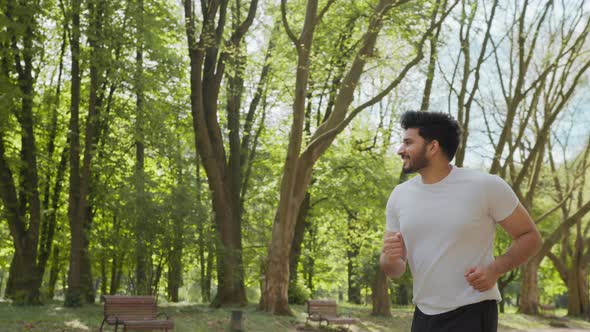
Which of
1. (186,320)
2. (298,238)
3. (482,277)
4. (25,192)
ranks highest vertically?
(25,192)

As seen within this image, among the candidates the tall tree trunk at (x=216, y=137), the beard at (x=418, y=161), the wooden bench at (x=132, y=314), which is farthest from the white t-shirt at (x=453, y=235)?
the tall tree trunk at (x=216, y=137)

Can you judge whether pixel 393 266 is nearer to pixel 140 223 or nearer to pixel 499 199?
pixel 499 199

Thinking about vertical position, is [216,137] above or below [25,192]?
above

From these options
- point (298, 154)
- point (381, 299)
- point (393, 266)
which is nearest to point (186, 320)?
point (298, 154)

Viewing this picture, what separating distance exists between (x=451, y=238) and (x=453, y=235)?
0.05ft

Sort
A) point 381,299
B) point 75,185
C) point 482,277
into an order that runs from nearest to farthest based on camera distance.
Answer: point 482,277, point 75,185, point 381,299

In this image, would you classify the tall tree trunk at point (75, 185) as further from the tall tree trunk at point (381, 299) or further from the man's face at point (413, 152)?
the man's face at point (413, 152)

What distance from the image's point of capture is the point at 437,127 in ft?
11.6

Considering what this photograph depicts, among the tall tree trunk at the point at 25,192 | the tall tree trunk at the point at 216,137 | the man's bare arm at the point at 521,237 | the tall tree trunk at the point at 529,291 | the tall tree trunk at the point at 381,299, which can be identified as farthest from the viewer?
the tall tree trunk at the point at 529,291

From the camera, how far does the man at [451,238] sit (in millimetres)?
3309

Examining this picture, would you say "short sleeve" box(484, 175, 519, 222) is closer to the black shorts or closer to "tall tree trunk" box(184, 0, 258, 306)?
the black shorts

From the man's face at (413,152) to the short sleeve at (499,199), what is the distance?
0.33 meters

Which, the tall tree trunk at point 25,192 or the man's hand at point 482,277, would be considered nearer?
the man's hand at point 482,277

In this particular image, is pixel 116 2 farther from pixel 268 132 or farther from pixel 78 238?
pixel 268 132
